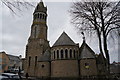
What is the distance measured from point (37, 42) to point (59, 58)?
10.7m

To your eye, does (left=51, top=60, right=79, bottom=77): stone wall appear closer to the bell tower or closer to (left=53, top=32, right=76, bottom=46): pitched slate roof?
(left=53, top=32, right=76, bottom=46): pitched slate roof

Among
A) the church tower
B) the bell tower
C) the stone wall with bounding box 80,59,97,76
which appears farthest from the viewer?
the bell tower

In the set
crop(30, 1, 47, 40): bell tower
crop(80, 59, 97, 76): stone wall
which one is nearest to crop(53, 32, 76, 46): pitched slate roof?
crop(80, 59, 97, 76): stone wall

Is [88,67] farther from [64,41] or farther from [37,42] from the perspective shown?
[37,42]

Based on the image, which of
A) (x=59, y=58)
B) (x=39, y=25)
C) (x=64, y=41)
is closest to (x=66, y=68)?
(x=59, y=58)

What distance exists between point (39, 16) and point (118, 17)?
2849 centimetres

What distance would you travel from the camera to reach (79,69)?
2994 centimetres

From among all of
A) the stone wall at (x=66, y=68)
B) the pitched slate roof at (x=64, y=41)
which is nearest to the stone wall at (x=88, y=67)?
the stone wall at (x=66, y=68)

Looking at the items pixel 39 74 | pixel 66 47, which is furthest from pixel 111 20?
pixel 39 74

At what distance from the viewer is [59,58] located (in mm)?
30484

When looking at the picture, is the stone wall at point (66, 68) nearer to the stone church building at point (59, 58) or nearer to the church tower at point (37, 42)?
the stone church building at point (59, 58)

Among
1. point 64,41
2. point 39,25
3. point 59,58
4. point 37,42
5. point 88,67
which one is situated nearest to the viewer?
point 88,67

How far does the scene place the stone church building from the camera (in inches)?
1141

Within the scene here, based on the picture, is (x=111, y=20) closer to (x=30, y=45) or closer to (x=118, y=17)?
(x=118, y=17)
